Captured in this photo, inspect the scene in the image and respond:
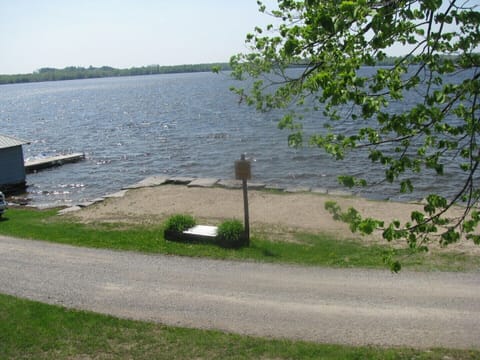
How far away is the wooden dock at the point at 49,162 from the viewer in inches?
1315

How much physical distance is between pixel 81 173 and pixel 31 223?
16234mm

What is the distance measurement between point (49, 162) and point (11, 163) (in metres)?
8.70

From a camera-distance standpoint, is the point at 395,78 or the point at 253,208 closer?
the point at 395,78

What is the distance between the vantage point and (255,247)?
12.6m

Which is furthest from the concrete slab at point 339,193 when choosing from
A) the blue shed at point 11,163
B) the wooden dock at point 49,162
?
the wooden dock at point 49,162

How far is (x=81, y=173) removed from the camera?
107ft

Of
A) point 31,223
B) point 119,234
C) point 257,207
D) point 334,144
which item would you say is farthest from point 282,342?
point 31,223

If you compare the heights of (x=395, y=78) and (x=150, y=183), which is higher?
(x=395, y=78)

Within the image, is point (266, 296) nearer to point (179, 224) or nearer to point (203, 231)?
point (203, 231)

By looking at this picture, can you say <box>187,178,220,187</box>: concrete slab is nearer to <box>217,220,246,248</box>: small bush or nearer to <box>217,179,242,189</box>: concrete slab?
<box>217,179,242,189</box>: concrete slab

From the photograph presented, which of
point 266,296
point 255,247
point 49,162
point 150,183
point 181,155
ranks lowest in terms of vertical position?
point 181,155

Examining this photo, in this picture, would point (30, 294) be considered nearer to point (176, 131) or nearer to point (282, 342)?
point (282, 342)

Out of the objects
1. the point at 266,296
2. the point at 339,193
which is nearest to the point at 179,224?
the point at 266,296

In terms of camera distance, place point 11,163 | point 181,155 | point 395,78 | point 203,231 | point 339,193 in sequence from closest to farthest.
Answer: point 395,78 → point 203,231 → point 339,193 → point 11,163 → point 181,155
